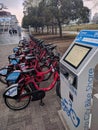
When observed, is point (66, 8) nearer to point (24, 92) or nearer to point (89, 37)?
point (24, 92)

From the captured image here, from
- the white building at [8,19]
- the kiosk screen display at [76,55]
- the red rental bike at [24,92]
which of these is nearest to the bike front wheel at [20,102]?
the red rental bike at [24,92]

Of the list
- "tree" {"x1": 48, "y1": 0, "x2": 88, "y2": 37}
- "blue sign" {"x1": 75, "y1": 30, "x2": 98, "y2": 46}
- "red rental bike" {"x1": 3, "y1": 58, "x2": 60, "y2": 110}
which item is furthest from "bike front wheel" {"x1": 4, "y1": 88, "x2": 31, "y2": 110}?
"tree" {"x1": 48, "y1": 0, "x2": 88, "y2": 37}

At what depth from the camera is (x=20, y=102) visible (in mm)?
2971

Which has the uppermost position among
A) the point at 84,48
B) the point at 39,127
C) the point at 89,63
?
the point at 84,48

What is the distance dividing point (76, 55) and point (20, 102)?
1734 mm

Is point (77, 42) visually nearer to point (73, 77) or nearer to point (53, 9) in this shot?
point (73, 77)

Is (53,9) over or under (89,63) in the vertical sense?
over

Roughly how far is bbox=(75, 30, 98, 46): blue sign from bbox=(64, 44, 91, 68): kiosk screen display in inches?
2.7

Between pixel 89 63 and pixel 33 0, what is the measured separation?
20.2m

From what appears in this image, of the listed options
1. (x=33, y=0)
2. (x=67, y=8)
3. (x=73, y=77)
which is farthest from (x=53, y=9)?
(x=73, y=77)

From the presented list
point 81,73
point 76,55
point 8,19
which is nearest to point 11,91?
point 76,55

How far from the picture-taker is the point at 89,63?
1.49m

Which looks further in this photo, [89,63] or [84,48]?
[84,48]

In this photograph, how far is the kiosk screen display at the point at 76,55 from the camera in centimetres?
158
